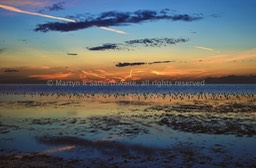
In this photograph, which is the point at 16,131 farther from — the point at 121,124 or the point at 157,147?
the point at 157,147

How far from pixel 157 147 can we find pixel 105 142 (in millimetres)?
3973

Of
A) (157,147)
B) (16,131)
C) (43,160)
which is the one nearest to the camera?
(43,160)

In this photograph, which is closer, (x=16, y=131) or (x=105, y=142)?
A: (x=105, y=142)

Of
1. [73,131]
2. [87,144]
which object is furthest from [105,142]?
[73,131]

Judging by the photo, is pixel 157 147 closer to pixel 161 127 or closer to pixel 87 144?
pixel 87 144

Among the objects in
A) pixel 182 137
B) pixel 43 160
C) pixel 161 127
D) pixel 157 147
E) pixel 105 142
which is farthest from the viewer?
pixel 161 127

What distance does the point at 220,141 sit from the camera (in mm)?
21859

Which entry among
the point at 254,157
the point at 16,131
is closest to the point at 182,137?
the point at 254,157

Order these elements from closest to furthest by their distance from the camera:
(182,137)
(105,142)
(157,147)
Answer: (157,147), (105,142), (182,137)

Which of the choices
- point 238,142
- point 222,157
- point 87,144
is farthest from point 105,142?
point 238,142

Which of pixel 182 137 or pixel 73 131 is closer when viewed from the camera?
pixel 182 137

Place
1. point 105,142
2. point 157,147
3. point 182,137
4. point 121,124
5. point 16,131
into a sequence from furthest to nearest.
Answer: point 121,124 → point 16,131 → point 182,137 → point 105,142 → point 157,147

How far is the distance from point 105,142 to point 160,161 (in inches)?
243

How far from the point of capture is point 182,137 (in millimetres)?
23578
